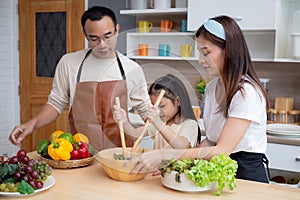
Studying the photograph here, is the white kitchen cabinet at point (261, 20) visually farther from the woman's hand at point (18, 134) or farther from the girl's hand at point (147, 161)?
the girl's hand at point (147, 161)

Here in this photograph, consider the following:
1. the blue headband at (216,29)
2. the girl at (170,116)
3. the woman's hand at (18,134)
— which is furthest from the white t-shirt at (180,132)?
the woman's hand at (18,134)

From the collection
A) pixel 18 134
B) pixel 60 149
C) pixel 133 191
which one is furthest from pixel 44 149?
pixel 133 191

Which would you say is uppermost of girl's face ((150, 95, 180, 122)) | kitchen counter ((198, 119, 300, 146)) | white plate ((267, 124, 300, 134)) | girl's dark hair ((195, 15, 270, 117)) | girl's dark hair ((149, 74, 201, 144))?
girl's dark hair ((195, 15, 270, 117))

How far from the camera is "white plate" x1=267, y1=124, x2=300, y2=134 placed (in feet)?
9.09

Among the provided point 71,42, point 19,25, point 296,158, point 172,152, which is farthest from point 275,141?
point 19,25

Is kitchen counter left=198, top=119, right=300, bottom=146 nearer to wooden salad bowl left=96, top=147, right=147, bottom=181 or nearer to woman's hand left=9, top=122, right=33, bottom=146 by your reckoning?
wooden salad bowl left=96, top=147, right=147, bottom=181

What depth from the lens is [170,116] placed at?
4.83ft

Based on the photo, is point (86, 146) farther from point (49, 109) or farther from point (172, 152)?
point (49, 109)

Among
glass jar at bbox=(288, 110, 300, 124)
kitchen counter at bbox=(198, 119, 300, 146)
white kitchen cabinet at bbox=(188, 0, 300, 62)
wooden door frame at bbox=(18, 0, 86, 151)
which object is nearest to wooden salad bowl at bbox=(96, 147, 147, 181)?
kitchen counter at bbox=(198, 119, 300, 146)

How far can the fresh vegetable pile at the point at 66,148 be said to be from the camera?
5.54 feet

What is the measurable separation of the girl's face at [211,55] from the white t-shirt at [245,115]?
9 centimetres

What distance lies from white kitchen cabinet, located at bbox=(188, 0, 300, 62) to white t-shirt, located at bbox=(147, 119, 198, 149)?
1.63m

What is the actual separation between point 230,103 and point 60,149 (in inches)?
27.1

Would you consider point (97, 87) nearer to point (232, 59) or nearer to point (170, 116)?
point (170, 116)
